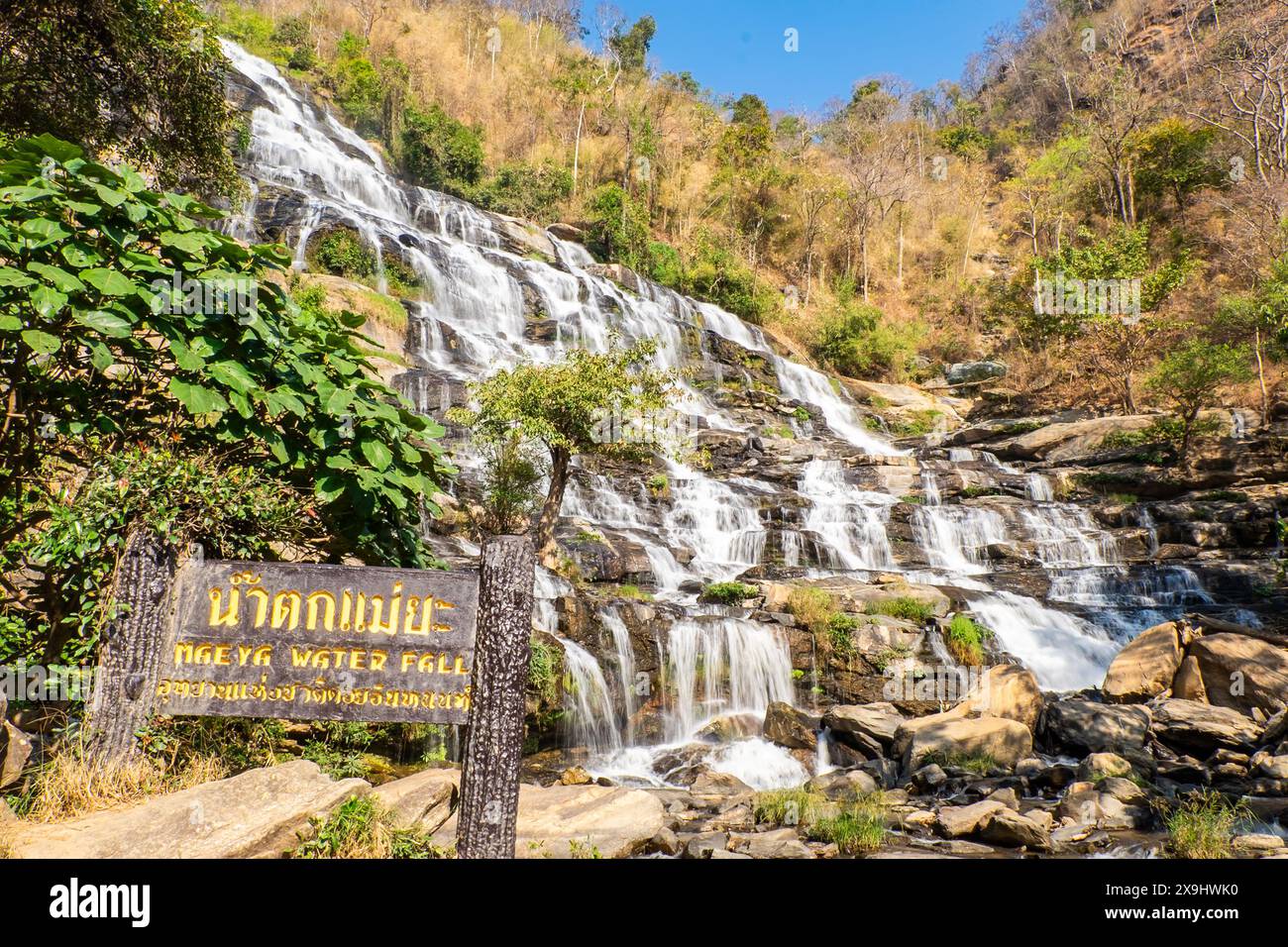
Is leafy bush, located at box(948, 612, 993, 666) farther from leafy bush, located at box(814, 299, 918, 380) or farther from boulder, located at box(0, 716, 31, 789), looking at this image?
leafy bush, located at box(814, 299, 918, 380)

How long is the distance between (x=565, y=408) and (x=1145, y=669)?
9476mm

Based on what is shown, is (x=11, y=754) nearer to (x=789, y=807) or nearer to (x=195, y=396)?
(x=195, y=396)

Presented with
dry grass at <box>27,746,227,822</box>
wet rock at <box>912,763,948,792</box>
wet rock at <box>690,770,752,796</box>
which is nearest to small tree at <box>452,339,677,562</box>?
wet rock at <box>690,770,752,796</box>

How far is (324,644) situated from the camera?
330cm

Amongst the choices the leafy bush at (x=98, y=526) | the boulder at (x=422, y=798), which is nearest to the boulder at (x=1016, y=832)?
the boulder at (x=422, y=798)

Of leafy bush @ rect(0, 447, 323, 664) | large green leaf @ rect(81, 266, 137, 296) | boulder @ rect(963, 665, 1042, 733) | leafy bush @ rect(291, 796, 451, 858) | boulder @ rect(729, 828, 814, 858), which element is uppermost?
large green leaf @ rect(81, 266, 137, 296)

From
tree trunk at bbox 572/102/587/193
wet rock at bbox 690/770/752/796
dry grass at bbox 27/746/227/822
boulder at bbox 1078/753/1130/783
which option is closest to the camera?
dry grass at bbox 27/746/227/822

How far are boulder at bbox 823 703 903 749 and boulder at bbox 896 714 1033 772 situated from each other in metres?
0.45

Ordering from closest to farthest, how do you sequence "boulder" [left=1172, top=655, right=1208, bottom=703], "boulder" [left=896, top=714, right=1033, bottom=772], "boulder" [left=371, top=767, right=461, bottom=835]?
1. "boulder" [left=371, top=767, right=461, bottom=835]
2. "boulder" [left=896, top=714, right=1033, bottom=772]
3. "boulder" [left=1172, top=655, right=1208, bottom=703]

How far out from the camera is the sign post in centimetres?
313

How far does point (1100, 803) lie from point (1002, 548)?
11.2 metres

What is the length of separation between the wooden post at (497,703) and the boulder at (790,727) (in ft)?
25.2

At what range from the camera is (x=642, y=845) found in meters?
5.38

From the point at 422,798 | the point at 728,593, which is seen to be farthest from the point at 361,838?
the point at 728,593
